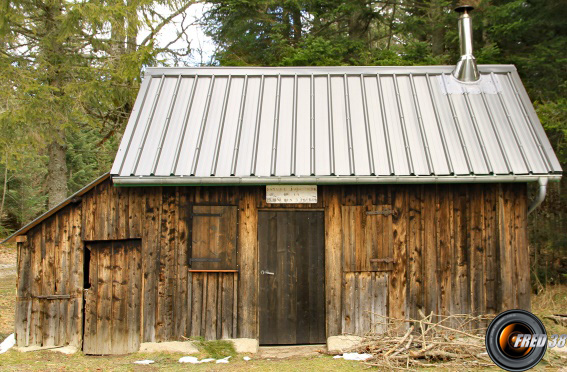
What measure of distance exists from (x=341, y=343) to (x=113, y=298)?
152 inches

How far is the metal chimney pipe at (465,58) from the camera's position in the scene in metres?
10.2

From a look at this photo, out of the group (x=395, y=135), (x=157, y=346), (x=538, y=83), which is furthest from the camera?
(x=538, y=83)

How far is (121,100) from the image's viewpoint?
46.2ft

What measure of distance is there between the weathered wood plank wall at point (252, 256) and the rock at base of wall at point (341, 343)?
17 cm

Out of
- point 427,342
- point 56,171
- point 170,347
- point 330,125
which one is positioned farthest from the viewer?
point 56,171

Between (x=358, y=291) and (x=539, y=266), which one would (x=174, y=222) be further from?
(x=539, y=266)

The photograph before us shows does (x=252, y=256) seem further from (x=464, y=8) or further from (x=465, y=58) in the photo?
(x=464, y=8)

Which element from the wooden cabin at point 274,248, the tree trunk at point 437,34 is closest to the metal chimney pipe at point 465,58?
the wooden cabin at point 274,248

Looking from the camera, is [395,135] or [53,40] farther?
[53,40]

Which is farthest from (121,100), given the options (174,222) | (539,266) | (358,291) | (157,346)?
Result: (539,266)

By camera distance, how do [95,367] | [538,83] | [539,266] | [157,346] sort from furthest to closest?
[539,266]
[538,83]
[157,346]
[95,367]

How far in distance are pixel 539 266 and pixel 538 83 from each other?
4.91 m

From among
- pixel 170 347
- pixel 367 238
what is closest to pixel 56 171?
pixel 170 347

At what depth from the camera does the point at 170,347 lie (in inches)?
339
